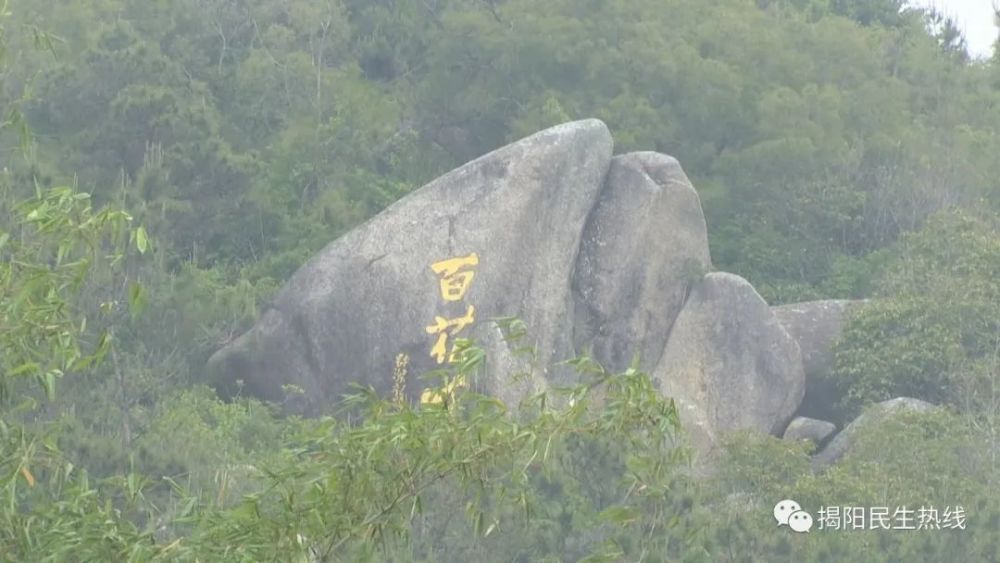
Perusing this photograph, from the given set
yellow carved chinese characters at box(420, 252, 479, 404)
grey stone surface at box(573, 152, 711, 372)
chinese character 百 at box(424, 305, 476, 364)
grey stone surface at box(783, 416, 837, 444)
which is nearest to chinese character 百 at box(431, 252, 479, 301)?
yellow carved chinese characters at box(420, 252, 479, 404)

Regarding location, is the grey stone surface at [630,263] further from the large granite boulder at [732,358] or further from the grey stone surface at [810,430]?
the grey stone surface at [810,430]

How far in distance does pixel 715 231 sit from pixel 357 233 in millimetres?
4610

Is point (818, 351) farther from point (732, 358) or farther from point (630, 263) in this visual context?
point (630, 263)

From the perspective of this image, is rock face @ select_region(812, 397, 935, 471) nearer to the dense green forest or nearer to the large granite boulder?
the dense green forest

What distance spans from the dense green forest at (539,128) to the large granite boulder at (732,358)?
2.10 ft

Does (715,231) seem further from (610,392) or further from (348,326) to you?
(610,392)

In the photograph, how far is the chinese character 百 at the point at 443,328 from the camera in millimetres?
15273

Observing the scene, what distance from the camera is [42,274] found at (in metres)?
4.33

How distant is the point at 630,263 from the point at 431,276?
1665mm

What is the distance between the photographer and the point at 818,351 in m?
16.9

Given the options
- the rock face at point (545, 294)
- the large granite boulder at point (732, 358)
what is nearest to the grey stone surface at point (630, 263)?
the rock face at point (545, 294)

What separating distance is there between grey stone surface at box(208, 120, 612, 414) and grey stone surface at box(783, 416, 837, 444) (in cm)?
179

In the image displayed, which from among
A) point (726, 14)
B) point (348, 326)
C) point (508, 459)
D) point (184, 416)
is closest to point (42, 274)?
point (508, 459)

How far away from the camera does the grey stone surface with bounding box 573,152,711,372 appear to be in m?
16.2
